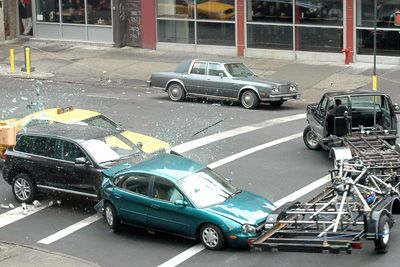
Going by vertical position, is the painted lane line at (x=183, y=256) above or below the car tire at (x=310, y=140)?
below

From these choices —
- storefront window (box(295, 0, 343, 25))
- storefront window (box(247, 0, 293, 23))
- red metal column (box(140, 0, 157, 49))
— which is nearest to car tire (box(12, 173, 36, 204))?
storefront window (box(295, 0, 343, 25))

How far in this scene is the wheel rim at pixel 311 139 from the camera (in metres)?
20.5

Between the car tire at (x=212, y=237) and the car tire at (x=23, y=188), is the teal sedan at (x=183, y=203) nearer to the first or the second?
the car tire at (x=212, y=237)

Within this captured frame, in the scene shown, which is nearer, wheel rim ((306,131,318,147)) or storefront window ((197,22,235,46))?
wheel rim ((306,131,318,147))

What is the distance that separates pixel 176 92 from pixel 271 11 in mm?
7517

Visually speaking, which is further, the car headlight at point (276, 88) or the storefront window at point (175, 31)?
the storefront window at point (175, 31)

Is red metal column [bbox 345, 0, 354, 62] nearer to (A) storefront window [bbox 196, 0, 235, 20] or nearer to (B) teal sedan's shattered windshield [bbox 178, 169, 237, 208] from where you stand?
(A) storefront window [bbox 196, 0, 235, 20]

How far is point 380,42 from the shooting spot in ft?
101

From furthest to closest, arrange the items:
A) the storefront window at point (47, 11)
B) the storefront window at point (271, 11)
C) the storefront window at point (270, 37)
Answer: the storefront window at point (47, 11)
the storefront window at point (270, 37)
the storefront window at point (271, 11)

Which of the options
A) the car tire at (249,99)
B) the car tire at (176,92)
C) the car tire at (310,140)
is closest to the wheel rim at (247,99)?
the car tire at (249,99)

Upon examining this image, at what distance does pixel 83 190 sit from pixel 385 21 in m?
17.1

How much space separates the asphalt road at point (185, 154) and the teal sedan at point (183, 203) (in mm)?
332

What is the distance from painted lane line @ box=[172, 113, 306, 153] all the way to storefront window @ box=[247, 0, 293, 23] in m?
8.45

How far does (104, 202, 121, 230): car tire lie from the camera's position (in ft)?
50.2
